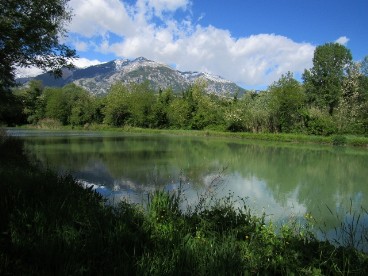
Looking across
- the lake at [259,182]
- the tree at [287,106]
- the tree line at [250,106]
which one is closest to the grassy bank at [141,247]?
the lake at [259,182]

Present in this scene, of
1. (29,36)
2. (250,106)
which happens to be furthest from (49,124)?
(29,36)

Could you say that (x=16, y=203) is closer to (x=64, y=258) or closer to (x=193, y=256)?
(x=64, y=258)

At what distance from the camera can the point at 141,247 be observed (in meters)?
4.60

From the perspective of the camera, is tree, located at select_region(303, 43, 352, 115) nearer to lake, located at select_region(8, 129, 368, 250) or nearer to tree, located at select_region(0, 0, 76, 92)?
lake, located at select_region(8, 129, 368, 250)

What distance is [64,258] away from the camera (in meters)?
3.96

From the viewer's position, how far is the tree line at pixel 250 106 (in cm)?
4944

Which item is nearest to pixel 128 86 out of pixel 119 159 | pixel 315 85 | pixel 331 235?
pixel 315 85

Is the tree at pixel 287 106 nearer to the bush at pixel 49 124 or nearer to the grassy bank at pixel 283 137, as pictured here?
the grassy bank at pixel 283 137

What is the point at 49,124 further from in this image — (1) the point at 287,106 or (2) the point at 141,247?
(2) the point at 141,247

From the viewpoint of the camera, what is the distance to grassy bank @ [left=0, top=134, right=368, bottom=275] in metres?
3.92

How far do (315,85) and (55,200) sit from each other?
64.9 meters

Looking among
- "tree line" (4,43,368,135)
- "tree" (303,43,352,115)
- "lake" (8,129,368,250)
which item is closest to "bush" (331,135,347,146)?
"tree line" (4,43,368,135)

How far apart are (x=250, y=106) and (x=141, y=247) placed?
5270 cm

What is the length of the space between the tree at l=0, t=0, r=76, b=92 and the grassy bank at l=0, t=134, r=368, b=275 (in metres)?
10.6
